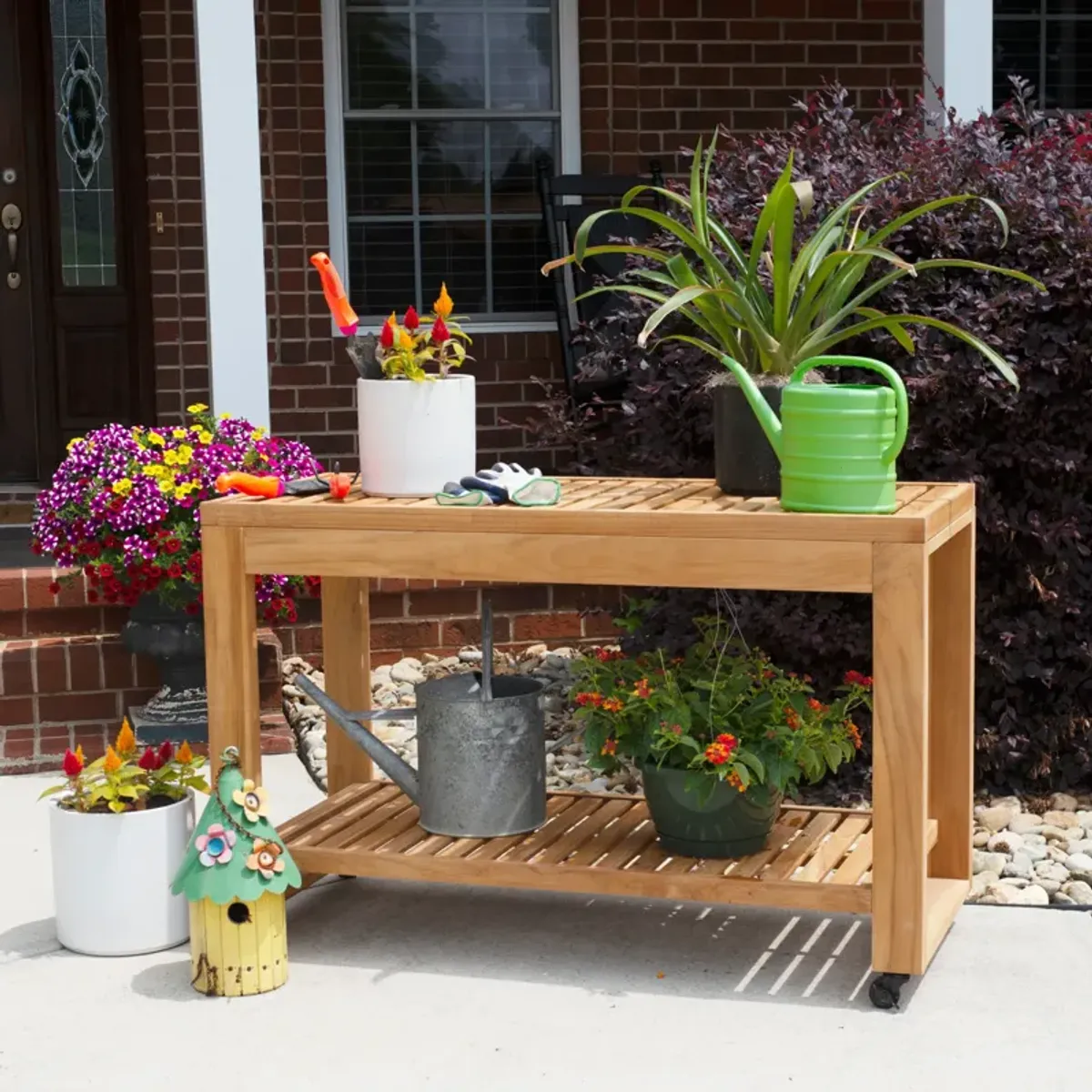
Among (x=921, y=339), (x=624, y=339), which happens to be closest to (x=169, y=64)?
(x=624, y=339)

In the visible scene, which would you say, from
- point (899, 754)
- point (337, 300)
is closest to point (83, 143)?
point (337, 300)

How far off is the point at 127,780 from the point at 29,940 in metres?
0.35

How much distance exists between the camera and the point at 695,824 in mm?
3082

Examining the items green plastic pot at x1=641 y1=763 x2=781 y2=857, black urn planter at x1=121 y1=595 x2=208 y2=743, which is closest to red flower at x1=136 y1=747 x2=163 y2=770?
green plastic pot at x1=641 y1=763 x2=781 y2=857

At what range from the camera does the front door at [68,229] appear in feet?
21.1

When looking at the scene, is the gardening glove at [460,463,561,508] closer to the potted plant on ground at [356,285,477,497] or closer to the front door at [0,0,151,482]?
the potted plant on ground at [356,285,477,497]

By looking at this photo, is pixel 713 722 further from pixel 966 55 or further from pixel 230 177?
pixel 966 55

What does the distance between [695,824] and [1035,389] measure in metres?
1.32

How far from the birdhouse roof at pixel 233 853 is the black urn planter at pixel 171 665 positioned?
1.59m

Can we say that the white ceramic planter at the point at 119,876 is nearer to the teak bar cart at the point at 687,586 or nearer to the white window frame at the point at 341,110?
the teak bar cart at the point at 687,586

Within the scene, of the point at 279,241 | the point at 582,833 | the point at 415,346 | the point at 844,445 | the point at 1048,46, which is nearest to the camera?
the point at 844,445

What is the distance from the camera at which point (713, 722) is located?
3.10 metres

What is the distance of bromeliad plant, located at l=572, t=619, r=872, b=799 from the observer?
3041 millimetres

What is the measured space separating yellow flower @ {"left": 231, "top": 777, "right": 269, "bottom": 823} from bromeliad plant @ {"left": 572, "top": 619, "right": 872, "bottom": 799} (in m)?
0.55
